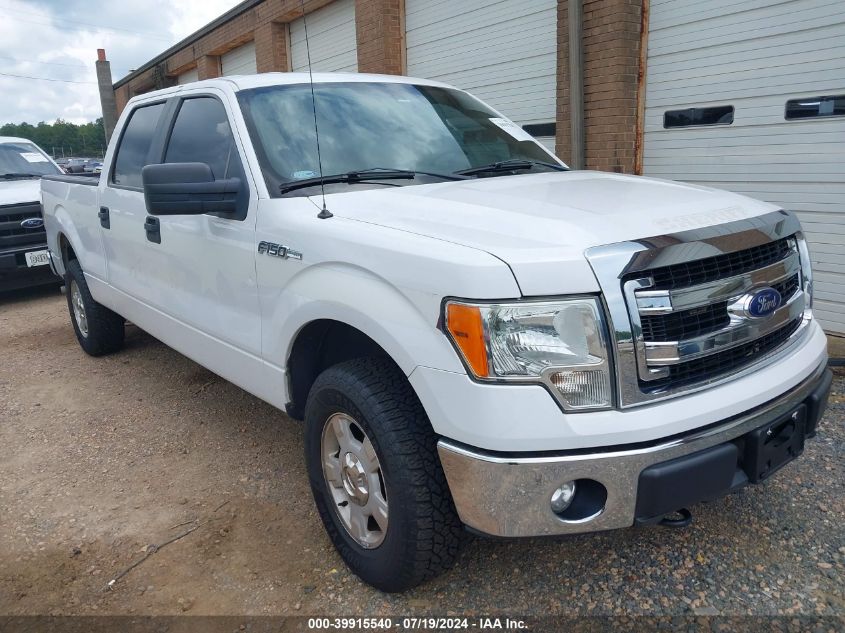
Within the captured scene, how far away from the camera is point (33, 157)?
363 inches

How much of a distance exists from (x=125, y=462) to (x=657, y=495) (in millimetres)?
2909

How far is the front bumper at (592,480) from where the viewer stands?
1.97 meters

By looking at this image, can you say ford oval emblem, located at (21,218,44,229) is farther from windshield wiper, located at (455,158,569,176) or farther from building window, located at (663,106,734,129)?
building window, located at (663,106,734,129)

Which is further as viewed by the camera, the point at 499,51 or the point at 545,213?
the point at 499,51

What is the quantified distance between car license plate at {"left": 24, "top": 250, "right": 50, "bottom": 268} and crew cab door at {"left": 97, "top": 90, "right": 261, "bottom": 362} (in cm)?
416

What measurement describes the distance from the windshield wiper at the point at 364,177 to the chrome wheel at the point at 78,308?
130 inches

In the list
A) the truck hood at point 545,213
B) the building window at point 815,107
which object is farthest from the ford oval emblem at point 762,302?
the building window at point 815,107

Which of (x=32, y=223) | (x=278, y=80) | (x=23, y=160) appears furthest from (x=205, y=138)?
(x=23, y=160)

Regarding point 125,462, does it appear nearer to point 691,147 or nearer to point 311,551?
point 311,551

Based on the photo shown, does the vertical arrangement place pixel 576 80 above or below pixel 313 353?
above

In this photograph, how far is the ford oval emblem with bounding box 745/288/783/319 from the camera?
7.34 feet

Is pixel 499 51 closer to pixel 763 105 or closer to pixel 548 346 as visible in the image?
pixel 763 105

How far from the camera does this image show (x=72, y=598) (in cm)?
262

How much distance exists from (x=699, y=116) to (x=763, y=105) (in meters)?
0.60
